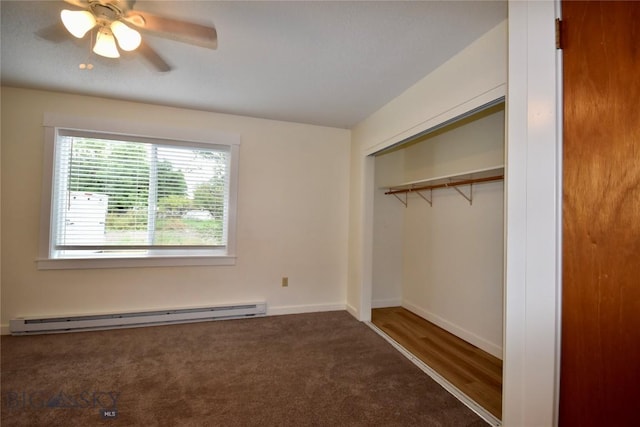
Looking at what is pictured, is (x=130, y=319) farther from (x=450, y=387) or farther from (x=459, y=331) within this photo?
(x=459, y=331)

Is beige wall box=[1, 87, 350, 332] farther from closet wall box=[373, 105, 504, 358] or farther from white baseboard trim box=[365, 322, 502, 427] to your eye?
white baseboard trim box=[365, 322, 502, 427]

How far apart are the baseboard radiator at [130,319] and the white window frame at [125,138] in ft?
1.64

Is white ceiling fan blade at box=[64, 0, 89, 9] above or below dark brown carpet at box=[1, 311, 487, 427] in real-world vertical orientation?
above

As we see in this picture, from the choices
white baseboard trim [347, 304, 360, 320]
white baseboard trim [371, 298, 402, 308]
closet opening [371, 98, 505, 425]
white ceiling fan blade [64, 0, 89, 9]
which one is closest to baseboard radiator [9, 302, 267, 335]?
white baseboard trim [347, 304, 360, 320]

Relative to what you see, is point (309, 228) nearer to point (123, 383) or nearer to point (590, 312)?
point (123, 383)

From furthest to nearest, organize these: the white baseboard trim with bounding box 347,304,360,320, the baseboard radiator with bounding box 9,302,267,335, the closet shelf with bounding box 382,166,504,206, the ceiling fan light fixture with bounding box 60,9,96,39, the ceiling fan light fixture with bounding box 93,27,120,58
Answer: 1. the white baseboard trim with bounding box 347,304,360,320
2. the baseboard radiator with bounding box 9,302,267,335
3. the closet shelf with bounding box 382,166,504,206
4. the ceiling fan light fixture with bounding box 93,27,120,58
5. the ceiling fan light fixture with bounding box 60,9,96,39

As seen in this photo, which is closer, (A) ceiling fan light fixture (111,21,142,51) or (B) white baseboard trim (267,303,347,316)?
(A) ceiling fan light fixture (111,21,142,51)

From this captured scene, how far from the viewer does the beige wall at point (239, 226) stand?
8.86ft

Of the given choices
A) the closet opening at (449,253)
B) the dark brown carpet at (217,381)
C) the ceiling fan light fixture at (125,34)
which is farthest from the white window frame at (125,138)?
the closet opening at (449,253)

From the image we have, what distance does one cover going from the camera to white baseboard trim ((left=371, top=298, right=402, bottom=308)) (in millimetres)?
3783

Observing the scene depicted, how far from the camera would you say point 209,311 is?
3.13 meters

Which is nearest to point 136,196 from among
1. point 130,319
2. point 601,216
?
point 130,319

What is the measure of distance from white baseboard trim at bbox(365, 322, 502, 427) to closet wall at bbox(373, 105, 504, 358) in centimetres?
74

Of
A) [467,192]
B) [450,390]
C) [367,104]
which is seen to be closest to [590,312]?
[450,390]
